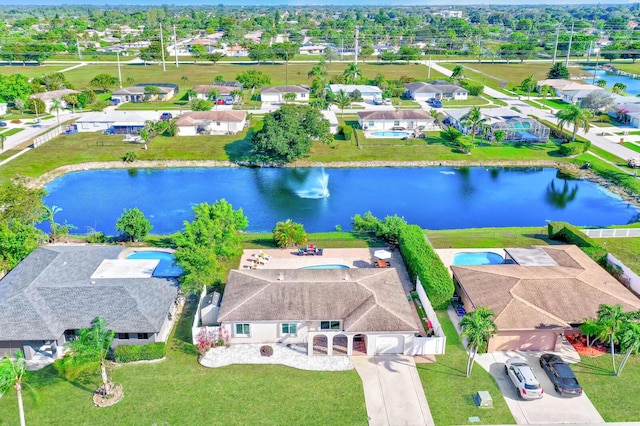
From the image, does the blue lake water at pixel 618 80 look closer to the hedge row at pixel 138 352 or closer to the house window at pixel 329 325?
the house window at pixel 329 325

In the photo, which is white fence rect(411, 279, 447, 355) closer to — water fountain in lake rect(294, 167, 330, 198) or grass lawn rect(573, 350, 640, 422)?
grass lawn rect(573, 350, 640, 422)

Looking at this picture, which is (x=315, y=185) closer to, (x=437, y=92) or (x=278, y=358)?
(x=278, y=358)

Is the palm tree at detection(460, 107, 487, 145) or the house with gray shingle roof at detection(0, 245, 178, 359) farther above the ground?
the palm tree at detection(460, 107, 487, 145)

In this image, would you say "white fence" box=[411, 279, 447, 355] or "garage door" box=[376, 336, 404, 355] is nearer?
"white fence" box=[411, 279, 447, 355]

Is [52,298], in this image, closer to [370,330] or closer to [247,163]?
[370,330]

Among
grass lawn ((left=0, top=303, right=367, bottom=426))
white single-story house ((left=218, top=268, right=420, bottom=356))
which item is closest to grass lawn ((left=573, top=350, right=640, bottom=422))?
white single-story house ((left=218, top=268, right=420, bottom=356))

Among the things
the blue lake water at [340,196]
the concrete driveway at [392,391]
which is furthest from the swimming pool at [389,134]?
the concrete driveway at [392,391]

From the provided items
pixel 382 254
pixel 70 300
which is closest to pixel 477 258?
pixel 382 254
